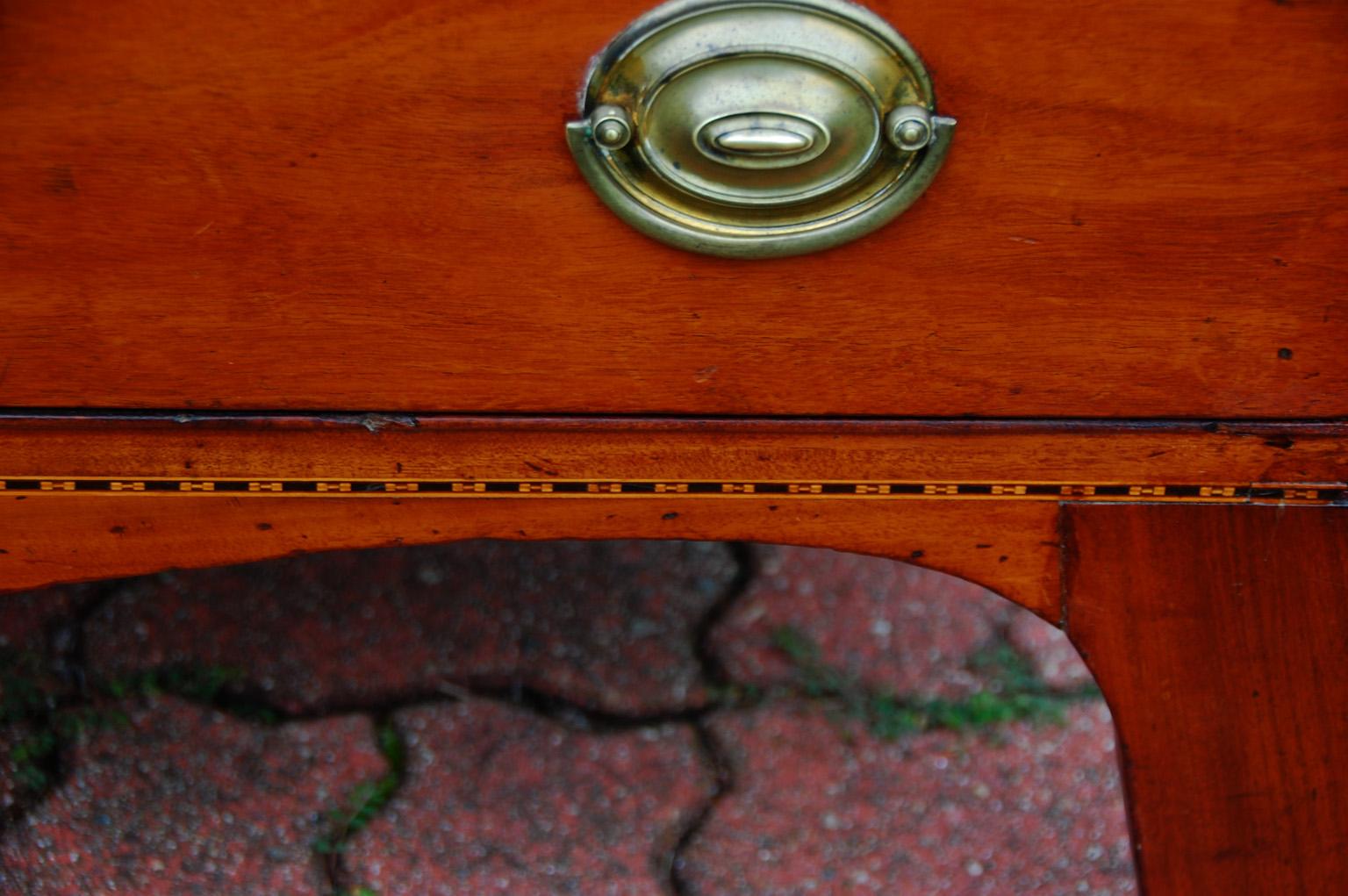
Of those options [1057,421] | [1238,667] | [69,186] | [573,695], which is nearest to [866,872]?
[573,695]

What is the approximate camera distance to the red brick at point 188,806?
1053 mm

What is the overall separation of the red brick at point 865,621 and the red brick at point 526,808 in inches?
5.7

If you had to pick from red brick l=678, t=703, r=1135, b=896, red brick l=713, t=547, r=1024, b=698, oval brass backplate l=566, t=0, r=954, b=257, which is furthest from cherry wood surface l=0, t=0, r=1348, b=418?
red brick l=713, t=547, r=1024, b=698

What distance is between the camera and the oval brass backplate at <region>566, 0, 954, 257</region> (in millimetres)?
486

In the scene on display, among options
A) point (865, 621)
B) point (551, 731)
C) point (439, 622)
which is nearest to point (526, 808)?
point (551, 731)

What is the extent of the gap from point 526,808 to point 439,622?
26cm

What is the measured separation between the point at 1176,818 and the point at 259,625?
2.99ft

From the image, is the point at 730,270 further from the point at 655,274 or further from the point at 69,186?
the point at 69,186

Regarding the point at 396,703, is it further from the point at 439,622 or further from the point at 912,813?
the point at 912,813

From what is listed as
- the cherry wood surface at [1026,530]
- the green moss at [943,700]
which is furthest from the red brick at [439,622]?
the cherry wood surface at [1026,530]

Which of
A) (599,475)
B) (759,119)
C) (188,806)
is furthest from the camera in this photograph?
(188,806)

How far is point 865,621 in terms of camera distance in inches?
51.6

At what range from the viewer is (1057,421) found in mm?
618

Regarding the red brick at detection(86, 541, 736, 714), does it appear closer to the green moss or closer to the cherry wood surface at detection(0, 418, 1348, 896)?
the green moss
